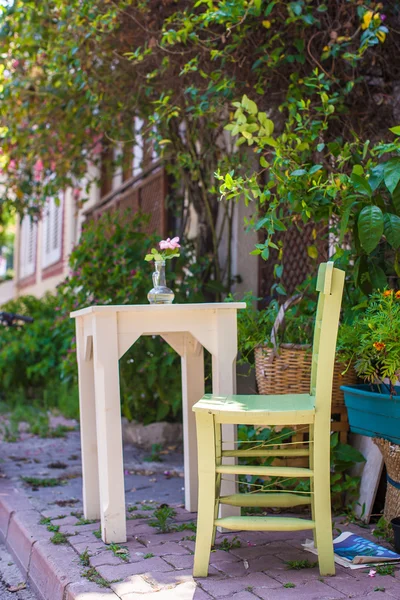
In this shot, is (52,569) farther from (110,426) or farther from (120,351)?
(120,351)

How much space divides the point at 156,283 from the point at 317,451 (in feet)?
3.76

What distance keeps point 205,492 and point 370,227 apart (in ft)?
4.36

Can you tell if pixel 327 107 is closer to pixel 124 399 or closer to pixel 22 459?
pixel 124 399

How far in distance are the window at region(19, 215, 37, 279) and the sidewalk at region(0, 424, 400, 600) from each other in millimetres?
10476

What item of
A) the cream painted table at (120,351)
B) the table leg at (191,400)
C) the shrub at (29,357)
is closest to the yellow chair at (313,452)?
the cream painted table at (120,351)

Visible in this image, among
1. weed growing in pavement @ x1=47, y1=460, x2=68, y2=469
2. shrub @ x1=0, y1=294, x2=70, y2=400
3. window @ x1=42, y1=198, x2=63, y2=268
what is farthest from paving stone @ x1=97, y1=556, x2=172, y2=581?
window @ x1=42, y1=198, x2=63, y2=268

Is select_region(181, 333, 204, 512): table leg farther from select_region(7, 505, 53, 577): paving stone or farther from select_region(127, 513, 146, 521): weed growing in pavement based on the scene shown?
select_region(7, 505, 53, 577): paving stone

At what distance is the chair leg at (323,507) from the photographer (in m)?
2.54

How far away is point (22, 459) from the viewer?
5.21m

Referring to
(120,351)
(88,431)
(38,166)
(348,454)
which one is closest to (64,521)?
(88,431)

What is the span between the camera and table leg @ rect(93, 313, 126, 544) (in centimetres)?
298

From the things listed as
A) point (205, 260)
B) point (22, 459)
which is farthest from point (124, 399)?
point (205, 260)

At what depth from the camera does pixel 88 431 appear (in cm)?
353

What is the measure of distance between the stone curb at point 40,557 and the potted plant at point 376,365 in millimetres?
1230
